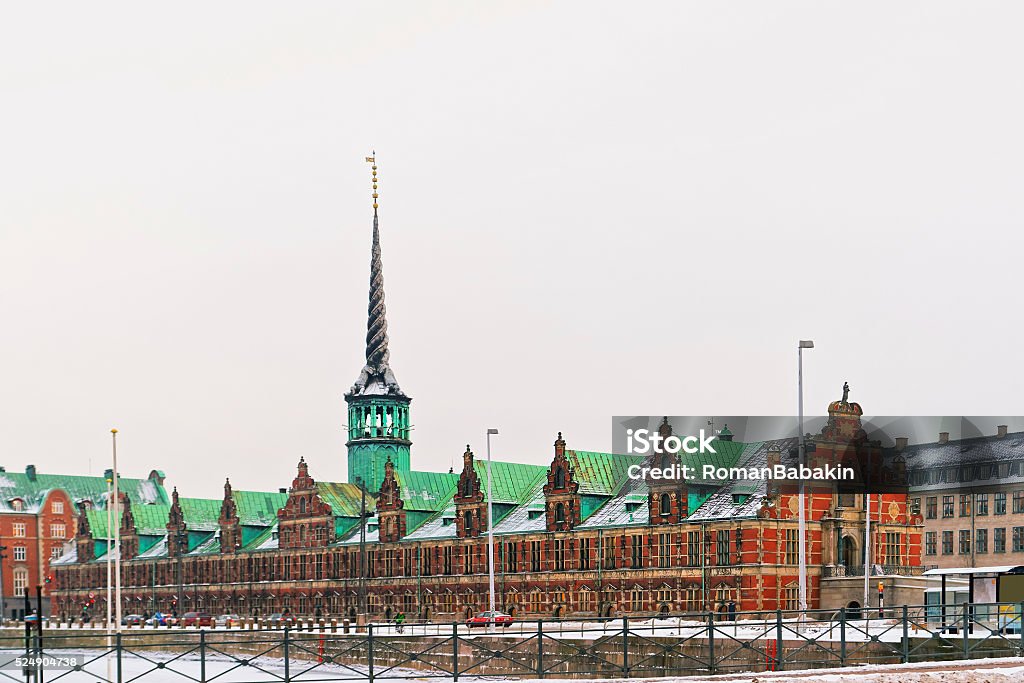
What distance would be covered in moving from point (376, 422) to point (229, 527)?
54.7ft

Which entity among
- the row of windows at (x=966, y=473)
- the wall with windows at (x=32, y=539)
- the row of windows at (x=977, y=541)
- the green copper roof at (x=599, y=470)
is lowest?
the wall with windows at (x=32, y=539)

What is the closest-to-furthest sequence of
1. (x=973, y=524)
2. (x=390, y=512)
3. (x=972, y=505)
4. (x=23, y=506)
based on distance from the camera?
1. (x=973, y=524)
2. (x=972, y=505)
3. (x=390, y=512)
4. (x=23, y=506)

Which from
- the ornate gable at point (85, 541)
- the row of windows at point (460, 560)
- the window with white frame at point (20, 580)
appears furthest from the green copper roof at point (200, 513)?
the window with white frame at point (20, 580)

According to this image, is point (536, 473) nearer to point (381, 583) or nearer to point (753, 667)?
point (381, 583)

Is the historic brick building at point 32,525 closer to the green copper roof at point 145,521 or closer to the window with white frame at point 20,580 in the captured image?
the window with white frame at point 20,580

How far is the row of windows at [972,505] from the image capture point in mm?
117812

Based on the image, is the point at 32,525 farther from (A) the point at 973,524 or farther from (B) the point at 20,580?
(A) the point at 973,524

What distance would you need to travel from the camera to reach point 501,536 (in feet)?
365

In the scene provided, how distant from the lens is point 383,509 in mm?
124125

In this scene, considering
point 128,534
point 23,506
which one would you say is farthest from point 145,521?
point 23,506

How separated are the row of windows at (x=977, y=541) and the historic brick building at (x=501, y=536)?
19.8 m

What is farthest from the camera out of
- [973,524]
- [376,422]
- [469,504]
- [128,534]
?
[128,534]

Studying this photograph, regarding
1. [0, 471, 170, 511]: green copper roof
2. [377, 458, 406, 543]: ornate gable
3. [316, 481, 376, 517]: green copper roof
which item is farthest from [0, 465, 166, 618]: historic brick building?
[377, 458, 406, 543]: ornate gable

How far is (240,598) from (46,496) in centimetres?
6060
